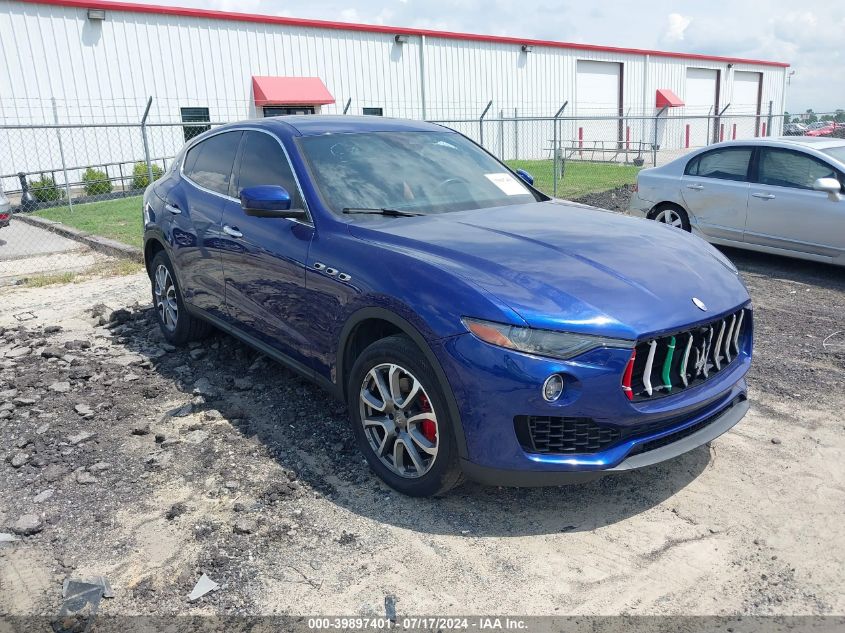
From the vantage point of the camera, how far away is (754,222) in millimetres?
8047

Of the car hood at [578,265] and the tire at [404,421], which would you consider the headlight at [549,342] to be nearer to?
the car hood at [578,265]

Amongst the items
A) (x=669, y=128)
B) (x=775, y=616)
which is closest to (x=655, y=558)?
(x=775, y=616)

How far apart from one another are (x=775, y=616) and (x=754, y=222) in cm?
631

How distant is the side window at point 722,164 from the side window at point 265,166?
234 inches

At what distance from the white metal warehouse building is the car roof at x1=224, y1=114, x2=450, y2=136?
45.2 feet

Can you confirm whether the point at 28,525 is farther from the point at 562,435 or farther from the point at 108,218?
the point at 108,218

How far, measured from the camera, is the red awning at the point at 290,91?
2214cm

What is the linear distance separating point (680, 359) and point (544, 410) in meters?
0.70

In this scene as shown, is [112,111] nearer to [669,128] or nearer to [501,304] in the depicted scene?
[501,304]

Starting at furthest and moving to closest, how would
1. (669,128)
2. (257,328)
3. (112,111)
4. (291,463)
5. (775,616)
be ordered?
→ (669,128) → (112,111) → (257,328) → (291,463) → (775,616)

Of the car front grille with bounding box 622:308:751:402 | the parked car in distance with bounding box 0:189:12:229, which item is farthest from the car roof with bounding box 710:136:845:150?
the parked car in distance with bounding box 0:189:12:229

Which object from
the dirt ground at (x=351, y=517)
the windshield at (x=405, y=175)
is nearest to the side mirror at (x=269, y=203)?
the windshield at (x=405, y=175)

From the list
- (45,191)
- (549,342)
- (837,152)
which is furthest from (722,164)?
(45,191)

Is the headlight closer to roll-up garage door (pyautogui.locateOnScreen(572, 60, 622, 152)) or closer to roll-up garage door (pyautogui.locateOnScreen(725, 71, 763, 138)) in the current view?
roll-up garage door (pyautogui.locateOnScreen(572, 60, 622, 152))
